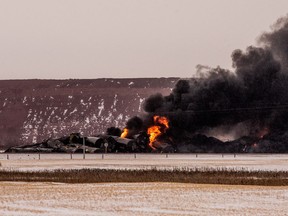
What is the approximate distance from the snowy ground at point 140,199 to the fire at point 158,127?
13742cm

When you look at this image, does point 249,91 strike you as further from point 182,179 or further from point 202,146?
point 182,179

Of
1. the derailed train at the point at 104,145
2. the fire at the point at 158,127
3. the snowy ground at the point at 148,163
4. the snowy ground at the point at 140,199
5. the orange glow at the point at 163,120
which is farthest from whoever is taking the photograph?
the orange glow at the point at 163,120

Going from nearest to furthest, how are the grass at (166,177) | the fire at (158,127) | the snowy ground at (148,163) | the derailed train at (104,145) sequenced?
the grass at (166,177)
the snowy ground at (148,163)
the derailed train at (104,145)
the fire at (158,127)

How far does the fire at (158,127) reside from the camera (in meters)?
189

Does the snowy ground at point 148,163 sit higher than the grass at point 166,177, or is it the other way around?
the snowy ground at point 148,163

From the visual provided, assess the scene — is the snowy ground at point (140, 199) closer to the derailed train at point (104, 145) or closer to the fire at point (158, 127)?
the derailed train at point (104, 145)

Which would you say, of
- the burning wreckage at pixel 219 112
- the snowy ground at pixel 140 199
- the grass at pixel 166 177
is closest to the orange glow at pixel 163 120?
the burning wreckage at pixel 219 112

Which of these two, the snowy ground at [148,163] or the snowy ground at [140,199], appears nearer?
the snowy ground at [140,199]

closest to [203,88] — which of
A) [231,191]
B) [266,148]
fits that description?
[266,148]

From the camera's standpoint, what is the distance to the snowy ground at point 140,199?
3347 centimetres

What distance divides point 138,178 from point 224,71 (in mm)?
136907

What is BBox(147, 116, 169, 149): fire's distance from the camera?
189250mm

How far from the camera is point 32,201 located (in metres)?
38.0

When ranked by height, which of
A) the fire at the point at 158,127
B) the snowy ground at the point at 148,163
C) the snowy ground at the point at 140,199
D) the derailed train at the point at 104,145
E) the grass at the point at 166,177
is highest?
the fire at the point at 158,127
